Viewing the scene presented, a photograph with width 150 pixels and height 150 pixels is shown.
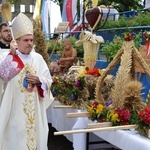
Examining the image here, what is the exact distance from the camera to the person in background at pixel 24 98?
371cm

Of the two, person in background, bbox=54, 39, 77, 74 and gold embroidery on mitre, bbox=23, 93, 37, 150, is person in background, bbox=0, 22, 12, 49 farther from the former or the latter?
gold embroidery on mitre, bbox=23, 93, 37, 150

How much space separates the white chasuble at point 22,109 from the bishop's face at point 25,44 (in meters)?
0.08

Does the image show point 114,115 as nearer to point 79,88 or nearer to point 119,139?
point 119,139

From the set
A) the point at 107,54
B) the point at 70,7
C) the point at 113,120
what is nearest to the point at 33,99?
the point at 113,120

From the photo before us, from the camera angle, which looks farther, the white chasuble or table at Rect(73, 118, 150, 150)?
the white chasuble

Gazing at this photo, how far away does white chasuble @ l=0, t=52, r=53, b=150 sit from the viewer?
12.2 ft

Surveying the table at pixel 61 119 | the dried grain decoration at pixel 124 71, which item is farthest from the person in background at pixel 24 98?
the table at pixel 61 119

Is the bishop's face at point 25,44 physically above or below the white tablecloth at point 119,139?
above

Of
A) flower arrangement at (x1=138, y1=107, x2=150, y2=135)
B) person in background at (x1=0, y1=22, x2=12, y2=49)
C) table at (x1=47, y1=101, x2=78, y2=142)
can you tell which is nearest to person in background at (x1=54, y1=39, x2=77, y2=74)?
table at (x1=47, y1=101, x2=78, y2=142)

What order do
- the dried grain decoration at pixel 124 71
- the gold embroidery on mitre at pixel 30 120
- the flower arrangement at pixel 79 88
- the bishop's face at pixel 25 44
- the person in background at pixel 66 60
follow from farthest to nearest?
1. the person in background at pixel 66 60
2. the flower arrangement at pixel 79 88
3. the gold embroidery on mitre at pixel 30 120
4. the bishop's face at pixel 25 44
5. the dried grain decoration at pixel 124 71

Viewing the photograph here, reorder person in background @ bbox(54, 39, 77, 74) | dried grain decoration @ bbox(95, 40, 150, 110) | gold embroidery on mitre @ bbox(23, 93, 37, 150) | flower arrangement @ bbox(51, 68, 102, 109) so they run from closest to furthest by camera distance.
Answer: dried grain decoration @ bbox(95, 40, 150, 110)
gold embroidery on mitre @ bbox(23, 93, 37, 150)
flower arrangement @ bbox(51, 68, 102, 109)
person in background @ bbox(54, 39, 77, 74)

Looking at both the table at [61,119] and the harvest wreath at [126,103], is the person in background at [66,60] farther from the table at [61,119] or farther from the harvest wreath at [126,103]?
the harvest wreath at [126,103]

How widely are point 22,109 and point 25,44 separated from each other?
2.10 feet

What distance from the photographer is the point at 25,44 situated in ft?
12.1
